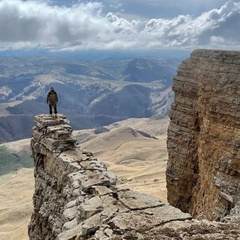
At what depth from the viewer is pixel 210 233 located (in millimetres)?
10625

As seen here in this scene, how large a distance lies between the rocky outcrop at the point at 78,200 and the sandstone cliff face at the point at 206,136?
35.9ft

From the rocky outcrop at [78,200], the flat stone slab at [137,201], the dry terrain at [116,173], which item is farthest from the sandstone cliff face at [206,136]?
the dry terrain at [116,173]

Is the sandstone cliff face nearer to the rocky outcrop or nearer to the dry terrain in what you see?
the rocky outcrop

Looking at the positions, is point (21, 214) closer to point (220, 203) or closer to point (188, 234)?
point (220, 203)

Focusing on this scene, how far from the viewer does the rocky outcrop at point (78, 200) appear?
11680mm

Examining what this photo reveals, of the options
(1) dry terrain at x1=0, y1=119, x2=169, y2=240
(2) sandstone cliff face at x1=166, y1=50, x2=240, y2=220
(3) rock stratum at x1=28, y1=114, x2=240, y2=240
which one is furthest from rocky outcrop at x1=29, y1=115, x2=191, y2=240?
(1) dry terrain at x1=0, y1=119, x2=169, y2=240

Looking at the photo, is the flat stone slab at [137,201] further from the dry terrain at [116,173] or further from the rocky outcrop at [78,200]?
the dry terrain at [116,173]

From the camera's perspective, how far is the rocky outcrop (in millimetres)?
11680

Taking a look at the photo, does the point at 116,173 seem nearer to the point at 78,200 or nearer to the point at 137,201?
the point at 78,200

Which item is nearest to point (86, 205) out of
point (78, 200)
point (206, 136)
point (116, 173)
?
point (78, 200)

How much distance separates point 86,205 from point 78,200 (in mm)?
1783

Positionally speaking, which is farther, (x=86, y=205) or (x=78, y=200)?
(x=78, y=200)

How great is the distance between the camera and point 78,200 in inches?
625

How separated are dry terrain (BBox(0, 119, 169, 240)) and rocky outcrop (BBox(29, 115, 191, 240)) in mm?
27032
